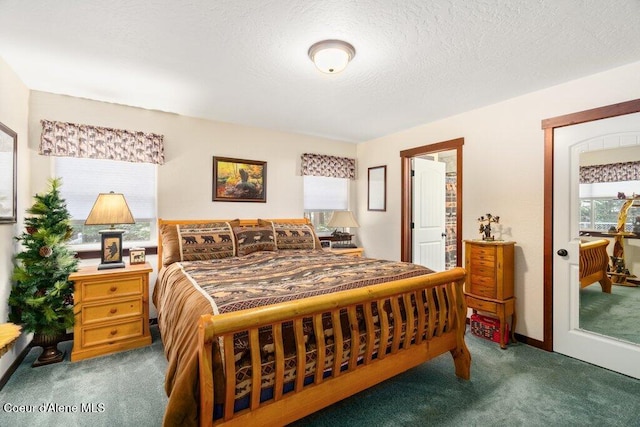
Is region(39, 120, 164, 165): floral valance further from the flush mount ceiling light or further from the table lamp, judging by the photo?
the flush mount ceiling light

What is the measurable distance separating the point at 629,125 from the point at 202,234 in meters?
3.67

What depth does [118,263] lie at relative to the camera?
2809 millimetres

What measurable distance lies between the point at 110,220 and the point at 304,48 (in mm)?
2169

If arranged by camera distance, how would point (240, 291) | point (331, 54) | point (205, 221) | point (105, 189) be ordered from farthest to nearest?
point (205, 221) → point (105, 189) → point (331, 54) → point (240, 291)

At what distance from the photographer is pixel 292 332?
4.94 ft

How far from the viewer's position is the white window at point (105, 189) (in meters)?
2.98

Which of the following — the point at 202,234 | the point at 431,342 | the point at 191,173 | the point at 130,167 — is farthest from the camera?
the point at 191,173

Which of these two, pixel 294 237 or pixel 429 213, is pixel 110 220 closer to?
pixel 294 237

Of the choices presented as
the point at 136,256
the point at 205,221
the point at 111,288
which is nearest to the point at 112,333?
the point at 111,288

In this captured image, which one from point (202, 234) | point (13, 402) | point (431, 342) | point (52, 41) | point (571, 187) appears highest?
point (52, 41)

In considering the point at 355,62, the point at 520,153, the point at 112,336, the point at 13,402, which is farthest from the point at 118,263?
the point at 520,153

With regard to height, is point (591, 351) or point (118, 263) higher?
point (118, 263)

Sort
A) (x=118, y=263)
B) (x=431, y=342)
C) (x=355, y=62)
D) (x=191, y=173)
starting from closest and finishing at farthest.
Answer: (x=431, y=342) → (x=355, y=62) → (x=118, y=263) → (x=191, y=173)

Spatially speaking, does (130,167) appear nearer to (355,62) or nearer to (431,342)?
(355,62)
